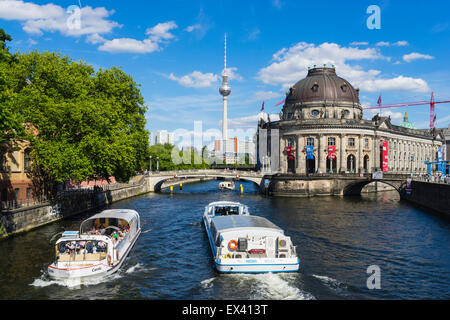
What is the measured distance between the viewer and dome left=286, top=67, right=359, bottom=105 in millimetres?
105938

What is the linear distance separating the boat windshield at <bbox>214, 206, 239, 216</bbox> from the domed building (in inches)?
2054

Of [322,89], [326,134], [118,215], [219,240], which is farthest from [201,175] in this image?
[219,240]

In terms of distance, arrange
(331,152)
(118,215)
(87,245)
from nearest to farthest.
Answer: (87,245), (118,215), (331,152)

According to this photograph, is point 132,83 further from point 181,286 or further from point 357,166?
point 357,166

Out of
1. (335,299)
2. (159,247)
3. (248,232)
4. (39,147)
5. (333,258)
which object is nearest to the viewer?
(335,299)

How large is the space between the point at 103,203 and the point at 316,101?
A: 64.5 m

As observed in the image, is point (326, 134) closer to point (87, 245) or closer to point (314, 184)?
point (314, 184)

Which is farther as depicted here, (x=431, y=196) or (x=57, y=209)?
(x=431, y=196)

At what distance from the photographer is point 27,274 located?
88.3 ft

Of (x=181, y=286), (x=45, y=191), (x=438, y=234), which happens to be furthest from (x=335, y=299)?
(x=45, y=191)

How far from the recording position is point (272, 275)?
25.7 metres

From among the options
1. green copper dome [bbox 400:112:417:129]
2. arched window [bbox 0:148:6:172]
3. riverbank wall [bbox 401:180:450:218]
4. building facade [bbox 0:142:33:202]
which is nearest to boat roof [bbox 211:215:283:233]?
building facade [bbox 0:142:33:202]

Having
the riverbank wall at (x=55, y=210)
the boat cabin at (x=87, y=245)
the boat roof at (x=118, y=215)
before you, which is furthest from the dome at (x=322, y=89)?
the boat cabin at (x=87, y=245)

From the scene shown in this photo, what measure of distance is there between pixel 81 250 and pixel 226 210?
905 inches
